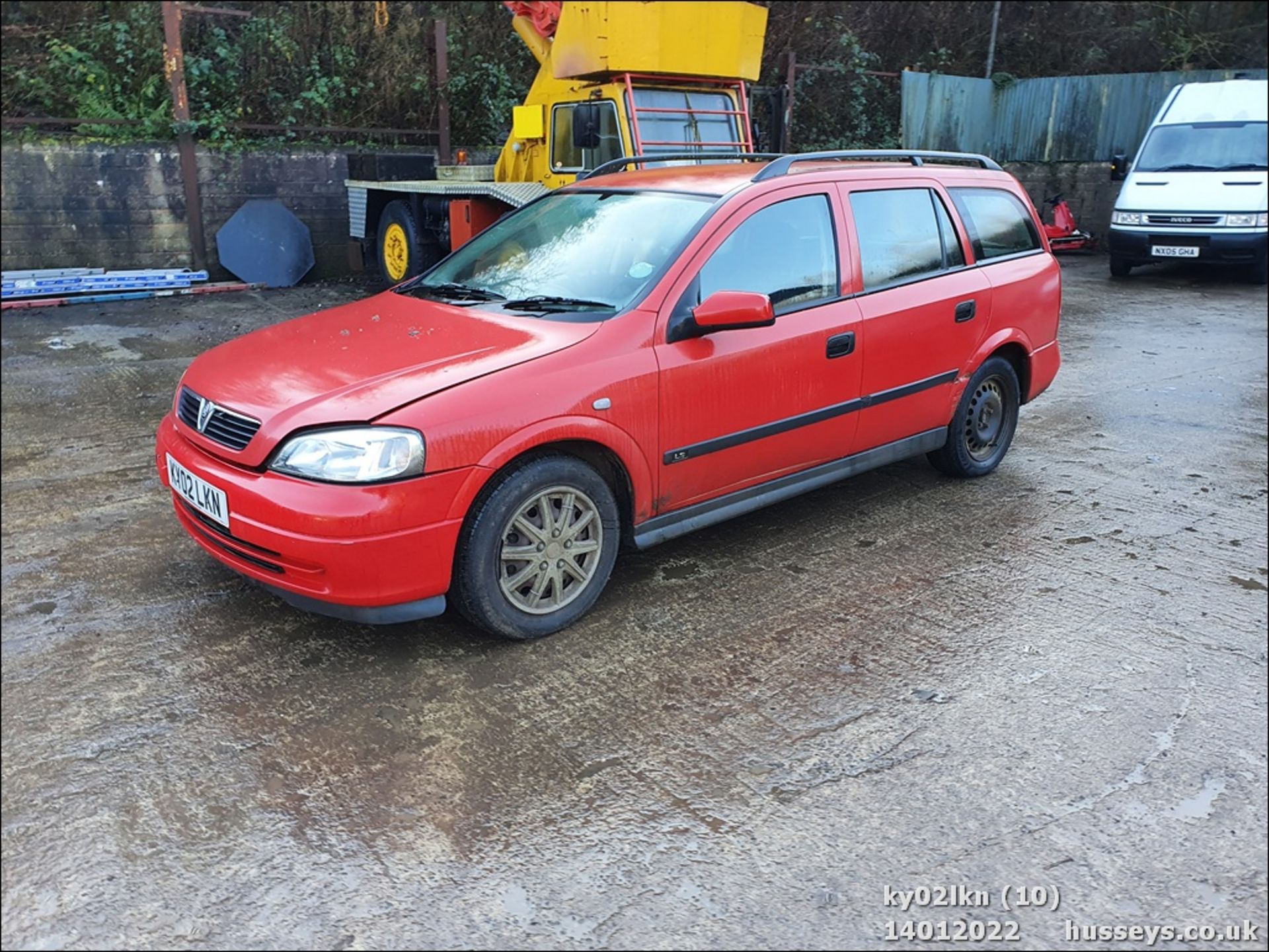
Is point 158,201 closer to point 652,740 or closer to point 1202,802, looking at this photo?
point 652,740

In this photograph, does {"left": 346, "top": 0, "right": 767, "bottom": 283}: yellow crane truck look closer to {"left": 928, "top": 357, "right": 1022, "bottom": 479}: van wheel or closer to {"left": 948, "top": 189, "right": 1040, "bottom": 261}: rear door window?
{"left": 948, "top": 189, "right": 1040, "bottom": 261}: rear door window

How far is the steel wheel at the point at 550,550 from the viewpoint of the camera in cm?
338

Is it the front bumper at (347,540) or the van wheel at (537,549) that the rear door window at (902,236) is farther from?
the front bumper at (347,540)

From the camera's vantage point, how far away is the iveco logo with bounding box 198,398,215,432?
334 cm

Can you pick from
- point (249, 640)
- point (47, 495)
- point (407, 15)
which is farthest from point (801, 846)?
point (407, 15)

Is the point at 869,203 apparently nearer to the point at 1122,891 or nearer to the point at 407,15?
the point at 1122,891

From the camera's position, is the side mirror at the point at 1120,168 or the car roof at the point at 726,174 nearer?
the car roof at the point at 726,174

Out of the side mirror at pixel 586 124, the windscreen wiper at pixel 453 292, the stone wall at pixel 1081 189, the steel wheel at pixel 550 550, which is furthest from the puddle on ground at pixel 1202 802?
the stone wall at pixel 1081 189

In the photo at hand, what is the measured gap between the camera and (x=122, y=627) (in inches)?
136

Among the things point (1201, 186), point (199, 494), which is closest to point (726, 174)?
point (199, 494)

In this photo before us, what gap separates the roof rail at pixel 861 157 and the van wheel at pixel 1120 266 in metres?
9.21

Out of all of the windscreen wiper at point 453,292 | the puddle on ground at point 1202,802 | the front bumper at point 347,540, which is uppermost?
the windscreen wiper at point 453,292

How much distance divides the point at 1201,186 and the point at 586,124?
350 inches
